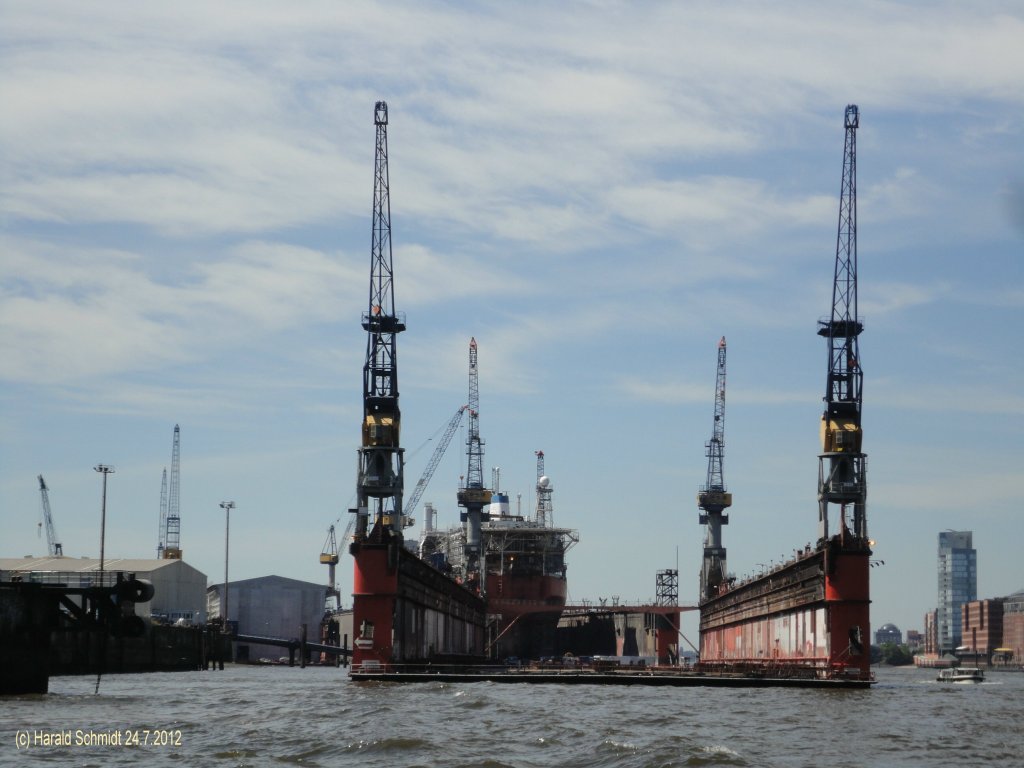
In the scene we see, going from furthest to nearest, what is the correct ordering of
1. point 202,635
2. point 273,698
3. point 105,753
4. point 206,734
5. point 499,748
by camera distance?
point 202,635 < point 273,698 < point 206,734 < point 499,748 < point 105,753

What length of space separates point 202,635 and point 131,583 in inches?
3431

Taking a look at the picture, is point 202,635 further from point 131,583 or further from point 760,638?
point 131,583

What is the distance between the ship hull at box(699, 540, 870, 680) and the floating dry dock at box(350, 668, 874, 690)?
1284mm

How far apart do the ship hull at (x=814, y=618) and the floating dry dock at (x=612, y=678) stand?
4.21ft

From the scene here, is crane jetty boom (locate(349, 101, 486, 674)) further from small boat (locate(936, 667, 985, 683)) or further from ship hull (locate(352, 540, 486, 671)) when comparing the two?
small boat (locate(936, 667, 985, 683))

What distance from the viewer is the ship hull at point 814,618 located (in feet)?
304

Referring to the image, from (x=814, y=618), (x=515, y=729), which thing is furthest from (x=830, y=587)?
(x=515, y=729)

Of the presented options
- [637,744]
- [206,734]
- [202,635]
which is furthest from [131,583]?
[202,635]

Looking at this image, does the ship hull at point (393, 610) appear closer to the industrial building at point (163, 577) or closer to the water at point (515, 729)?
the water at point (515, 729)

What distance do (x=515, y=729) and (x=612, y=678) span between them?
41384 mm

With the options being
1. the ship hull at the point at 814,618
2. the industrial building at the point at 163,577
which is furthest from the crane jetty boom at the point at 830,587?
the industrial building at the point at 163,577

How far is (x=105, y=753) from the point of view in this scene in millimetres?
43188

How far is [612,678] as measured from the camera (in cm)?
9325

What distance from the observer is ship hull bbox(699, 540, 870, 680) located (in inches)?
3644
